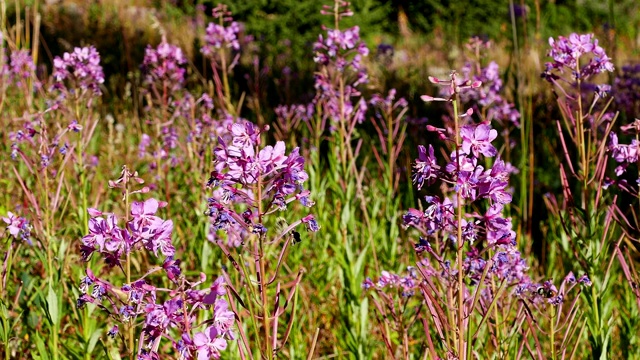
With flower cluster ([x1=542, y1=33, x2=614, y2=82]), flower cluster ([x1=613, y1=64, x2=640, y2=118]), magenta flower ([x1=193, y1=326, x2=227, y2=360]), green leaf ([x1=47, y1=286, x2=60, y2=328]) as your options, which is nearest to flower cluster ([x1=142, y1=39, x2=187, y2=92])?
green leaf ([x1=47, y1=286, x2=60, y2=328])

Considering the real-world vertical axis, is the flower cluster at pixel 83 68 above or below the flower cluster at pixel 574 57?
below

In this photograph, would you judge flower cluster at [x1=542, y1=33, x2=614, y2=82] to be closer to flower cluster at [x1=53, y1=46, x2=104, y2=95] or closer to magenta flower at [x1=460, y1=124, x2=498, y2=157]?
magenta flower at [x1=460, y1=124, x2=498, y2=157]

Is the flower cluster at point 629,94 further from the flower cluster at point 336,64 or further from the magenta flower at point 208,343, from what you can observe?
the magenta flower at point 208,343

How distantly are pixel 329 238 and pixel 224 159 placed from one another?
5.82 feet

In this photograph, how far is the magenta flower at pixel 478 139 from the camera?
1485 mm

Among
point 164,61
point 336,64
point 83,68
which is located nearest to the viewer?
point 83,68

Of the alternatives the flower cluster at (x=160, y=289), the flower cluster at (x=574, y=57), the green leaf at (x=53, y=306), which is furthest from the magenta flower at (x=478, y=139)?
the green leaf at (x=53, y=306)

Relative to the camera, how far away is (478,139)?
1.50 meters

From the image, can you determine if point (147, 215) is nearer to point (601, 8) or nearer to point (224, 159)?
point (224, 159)

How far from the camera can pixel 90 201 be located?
3869mm

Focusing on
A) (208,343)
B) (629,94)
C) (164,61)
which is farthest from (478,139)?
(629,94)

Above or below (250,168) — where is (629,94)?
below

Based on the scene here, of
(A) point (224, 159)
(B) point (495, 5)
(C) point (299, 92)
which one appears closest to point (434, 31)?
(B) point (495, 5)

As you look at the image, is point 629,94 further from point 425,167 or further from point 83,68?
point 425,167
